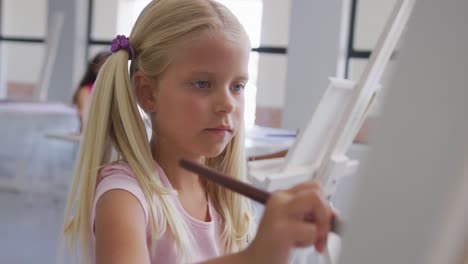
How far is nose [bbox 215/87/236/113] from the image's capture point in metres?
0.91

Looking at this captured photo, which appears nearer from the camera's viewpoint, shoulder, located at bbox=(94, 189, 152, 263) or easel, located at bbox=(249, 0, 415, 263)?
shoulder, located at bbox=(94, 189, 152, 263)

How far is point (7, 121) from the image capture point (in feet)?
17.2

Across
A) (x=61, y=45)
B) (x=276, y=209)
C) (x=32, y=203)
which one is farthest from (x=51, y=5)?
(x=276, y=209)

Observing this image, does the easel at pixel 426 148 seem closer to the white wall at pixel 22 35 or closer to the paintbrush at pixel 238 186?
the paintbrush at pixel 238 186

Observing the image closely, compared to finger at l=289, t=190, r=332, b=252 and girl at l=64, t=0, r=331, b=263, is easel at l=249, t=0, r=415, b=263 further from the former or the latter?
finger at l=289, t=190, r=332, b=252

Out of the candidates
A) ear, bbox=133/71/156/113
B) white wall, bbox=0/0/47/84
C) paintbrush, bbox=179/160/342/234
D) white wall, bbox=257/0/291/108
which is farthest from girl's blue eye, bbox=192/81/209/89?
white wall, bbox=0/0/47/84

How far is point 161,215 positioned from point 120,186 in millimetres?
82

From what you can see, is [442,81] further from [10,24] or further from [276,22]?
[10,24]

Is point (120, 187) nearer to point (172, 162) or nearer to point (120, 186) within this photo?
point (120, 186)

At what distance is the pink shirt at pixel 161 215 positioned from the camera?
888 mm

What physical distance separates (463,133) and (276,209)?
210 millimetres

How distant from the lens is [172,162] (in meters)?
1.03

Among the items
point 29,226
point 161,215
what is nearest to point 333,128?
point 161,215

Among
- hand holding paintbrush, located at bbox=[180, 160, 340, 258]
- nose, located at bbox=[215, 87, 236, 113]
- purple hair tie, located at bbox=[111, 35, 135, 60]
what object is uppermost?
purple hair tie, located at bbox=[111, 35, 135, 60]
